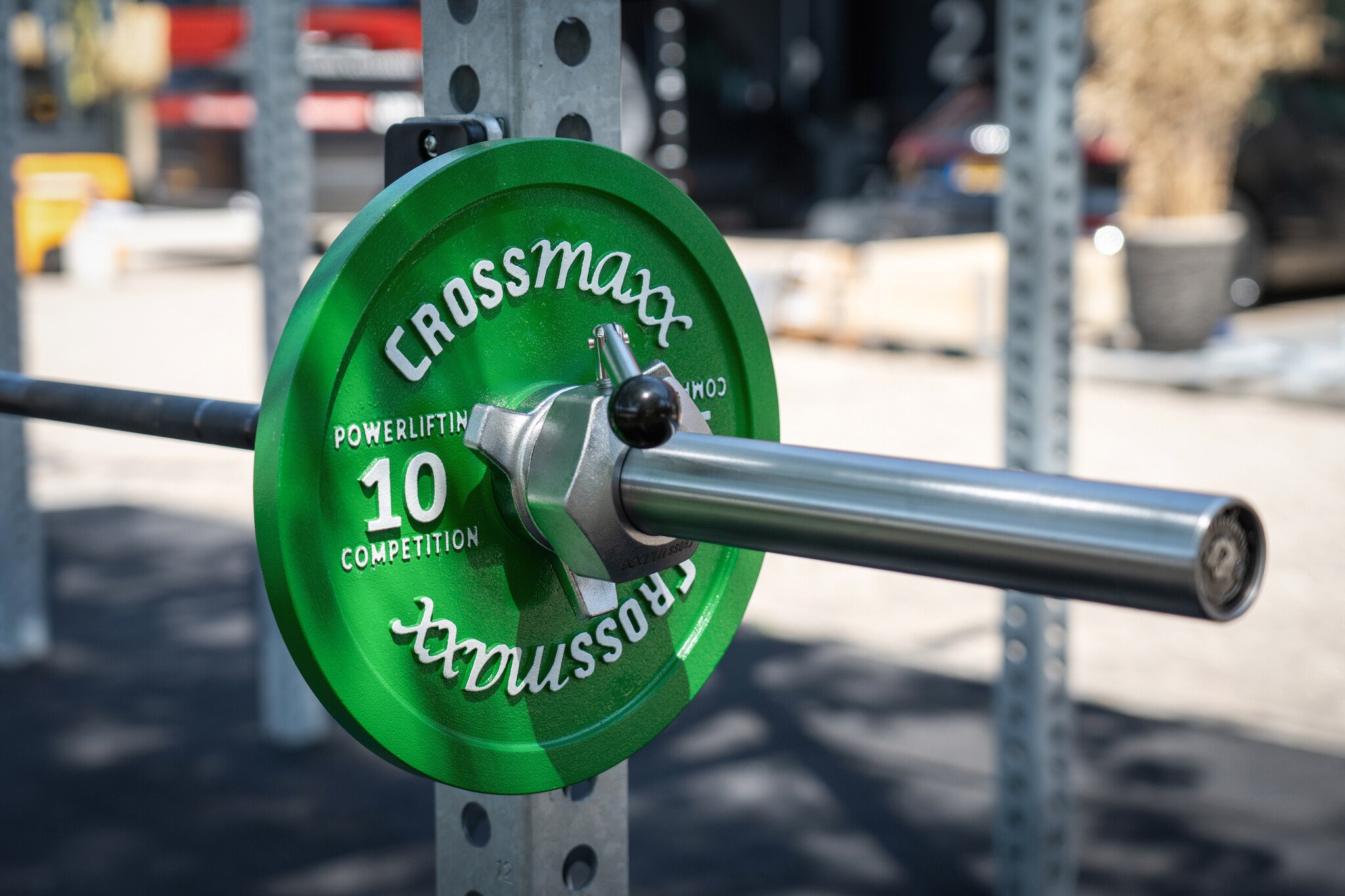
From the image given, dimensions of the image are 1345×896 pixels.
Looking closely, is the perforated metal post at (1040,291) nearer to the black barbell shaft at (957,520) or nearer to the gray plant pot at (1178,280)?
the black barbell shaft at (957,520)

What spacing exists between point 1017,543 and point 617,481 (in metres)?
0.22

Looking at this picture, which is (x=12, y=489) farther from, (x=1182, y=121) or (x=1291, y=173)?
(x=1291, y=173)

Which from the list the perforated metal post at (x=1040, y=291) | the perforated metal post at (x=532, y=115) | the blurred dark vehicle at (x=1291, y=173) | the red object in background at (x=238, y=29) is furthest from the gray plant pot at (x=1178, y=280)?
the perforated metal post at (x=532, y=115)

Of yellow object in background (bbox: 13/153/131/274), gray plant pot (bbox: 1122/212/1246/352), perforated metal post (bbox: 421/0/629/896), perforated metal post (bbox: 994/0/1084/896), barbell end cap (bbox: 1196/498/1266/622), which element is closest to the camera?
barbell end cap (bbox: 1196/498/1266/622)

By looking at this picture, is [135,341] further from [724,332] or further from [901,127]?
[901,127]

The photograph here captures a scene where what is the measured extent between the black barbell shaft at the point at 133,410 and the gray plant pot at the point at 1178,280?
708 cm

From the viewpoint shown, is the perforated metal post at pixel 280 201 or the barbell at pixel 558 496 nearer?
the barbell at pixel 558 496

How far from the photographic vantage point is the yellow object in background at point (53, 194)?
39.1 feet

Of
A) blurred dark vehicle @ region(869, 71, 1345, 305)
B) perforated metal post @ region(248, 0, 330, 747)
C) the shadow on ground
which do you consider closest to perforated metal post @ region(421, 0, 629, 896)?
the shadow on ground

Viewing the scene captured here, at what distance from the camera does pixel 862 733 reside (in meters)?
3.22

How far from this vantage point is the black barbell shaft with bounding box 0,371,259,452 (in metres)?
0.94

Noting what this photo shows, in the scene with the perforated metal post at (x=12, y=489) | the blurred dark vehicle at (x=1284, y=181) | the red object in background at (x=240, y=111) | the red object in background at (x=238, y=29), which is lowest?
the perforated metal post at (x=12, y=489)

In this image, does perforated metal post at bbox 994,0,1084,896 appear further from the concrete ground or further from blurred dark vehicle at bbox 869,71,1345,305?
blurred dark vehicle at bbox 869,71,1345,305

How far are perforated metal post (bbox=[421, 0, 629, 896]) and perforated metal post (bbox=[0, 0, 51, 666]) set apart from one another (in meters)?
3.10
